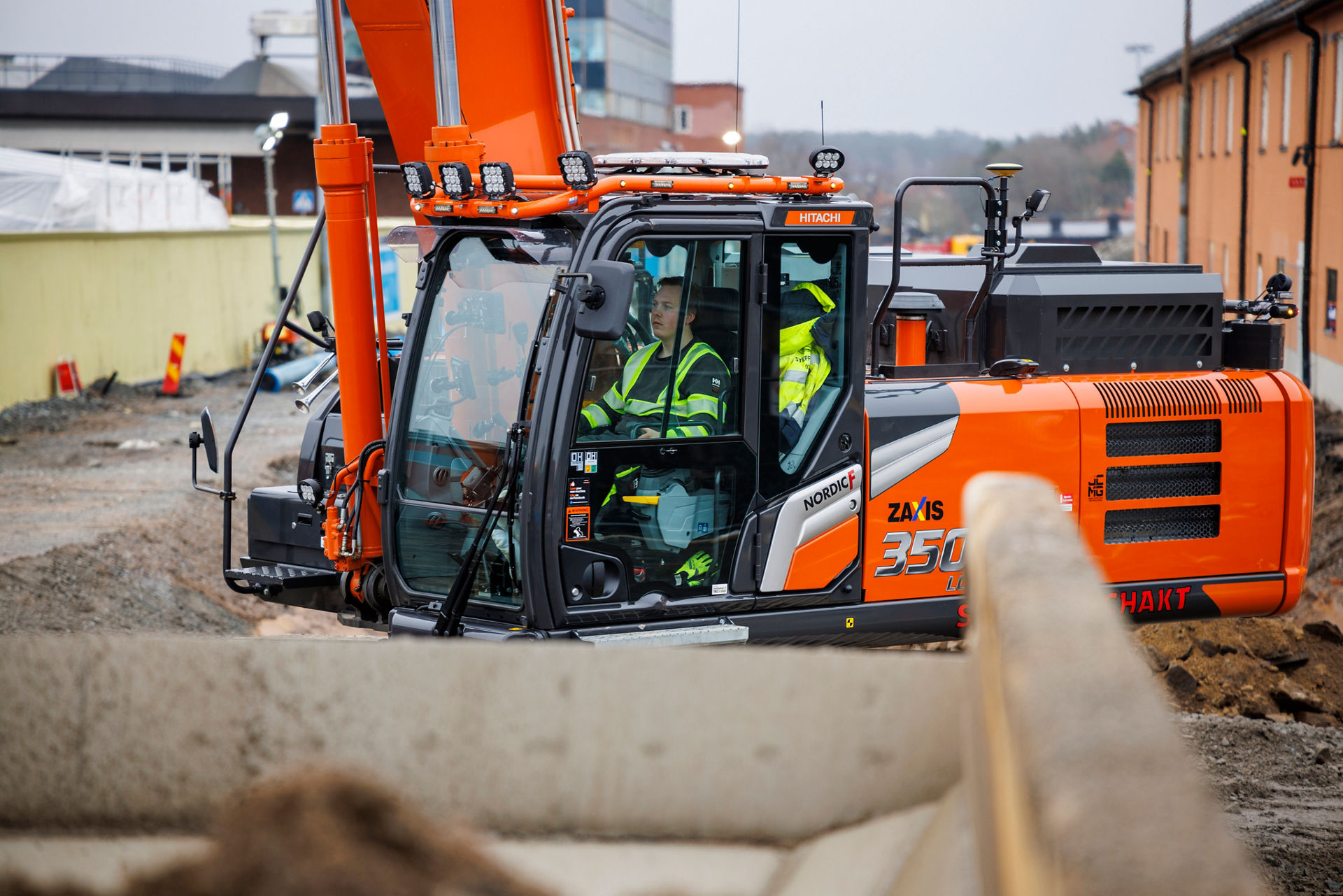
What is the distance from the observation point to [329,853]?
2662 millimetres

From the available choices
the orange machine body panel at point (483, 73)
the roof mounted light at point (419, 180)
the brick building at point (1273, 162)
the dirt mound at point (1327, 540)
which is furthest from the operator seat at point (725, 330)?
the brick building at point (1273, 162)

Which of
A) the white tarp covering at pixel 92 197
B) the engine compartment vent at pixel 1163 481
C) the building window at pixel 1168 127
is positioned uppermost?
the building window at pixel 1168 127

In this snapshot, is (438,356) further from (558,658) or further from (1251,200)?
(1251,200)

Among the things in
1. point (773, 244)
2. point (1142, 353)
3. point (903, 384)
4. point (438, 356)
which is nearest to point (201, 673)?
point (438, 356)

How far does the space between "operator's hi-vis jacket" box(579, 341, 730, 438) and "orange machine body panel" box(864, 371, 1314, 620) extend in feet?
2.63

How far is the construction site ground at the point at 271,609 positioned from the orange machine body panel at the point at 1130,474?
837mm

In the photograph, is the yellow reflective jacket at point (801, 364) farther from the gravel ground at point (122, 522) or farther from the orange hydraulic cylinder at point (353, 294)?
the gravel ground at point (122, 522)

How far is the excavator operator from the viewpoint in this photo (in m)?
4.93

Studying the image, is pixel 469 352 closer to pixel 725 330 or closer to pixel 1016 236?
pixel 725 330

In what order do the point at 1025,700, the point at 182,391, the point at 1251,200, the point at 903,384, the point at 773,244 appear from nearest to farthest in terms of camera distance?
the point at 1025,700 → the point at 773,244 → the point at 903,384 → the point at 182,391 → the point at 1251,200

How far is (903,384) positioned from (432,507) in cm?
222

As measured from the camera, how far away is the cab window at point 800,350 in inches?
202

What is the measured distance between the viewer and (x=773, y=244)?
5082 mm

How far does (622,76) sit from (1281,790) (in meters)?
51.2
